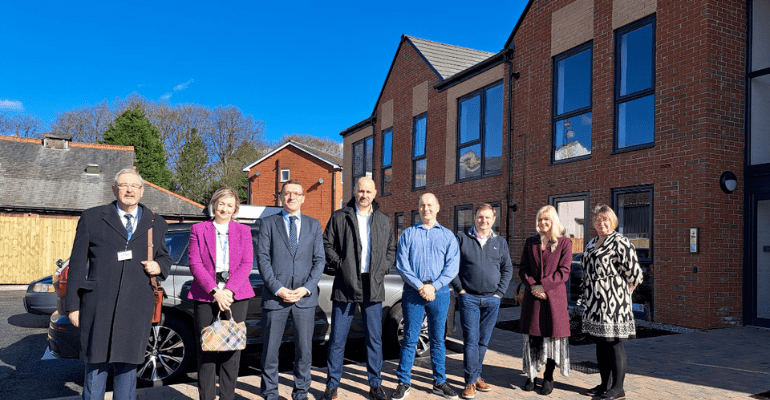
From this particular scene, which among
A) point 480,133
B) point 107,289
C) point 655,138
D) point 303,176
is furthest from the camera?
point 303,176

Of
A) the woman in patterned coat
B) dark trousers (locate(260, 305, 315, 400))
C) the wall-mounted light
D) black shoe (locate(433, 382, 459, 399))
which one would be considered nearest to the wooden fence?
dark trousers (locate(260, 305, 315, 400))

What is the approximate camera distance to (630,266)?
469cm

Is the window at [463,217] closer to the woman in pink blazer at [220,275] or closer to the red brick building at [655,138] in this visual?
the red brick building at [655,138]

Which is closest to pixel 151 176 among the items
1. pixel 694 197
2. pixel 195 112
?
pixel 195 112

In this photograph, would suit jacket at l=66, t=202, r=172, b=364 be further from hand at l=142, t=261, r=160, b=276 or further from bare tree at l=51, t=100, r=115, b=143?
bare tree at l=51, t=100, r=115, b=143

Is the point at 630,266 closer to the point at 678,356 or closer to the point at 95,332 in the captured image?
the point at 678,356

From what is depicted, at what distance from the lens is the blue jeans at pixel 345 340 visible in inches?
185

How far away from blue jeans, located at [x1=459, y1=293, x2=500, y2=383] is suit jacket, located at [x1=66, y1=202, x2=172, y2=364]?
8.62 ft

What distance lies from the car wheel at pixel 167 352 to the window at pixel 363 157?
45.3 feet

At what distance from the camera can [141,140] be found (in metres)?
41.7

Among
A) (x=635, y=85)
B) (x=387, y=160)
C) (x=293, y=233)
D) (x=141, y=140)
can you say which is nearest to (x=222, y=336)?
(x=293, y=233)

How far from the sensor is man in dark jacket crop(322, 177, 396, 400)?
4.69 m

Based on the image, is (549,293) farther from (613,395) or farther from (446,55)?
(446,55)

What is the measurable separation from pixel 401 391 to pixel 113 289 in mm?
2427
